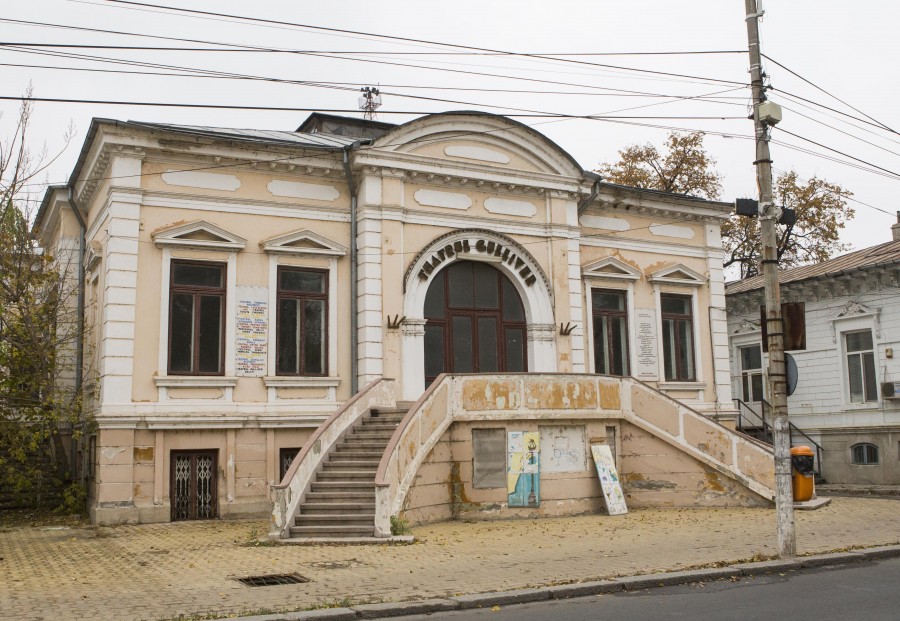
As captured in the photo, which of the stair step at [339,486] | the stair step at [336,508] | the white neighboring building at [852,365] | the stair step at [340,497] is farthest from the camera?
the white neighboring building at [852,365]

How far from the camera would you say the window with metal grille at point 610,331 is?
22672 millimetres

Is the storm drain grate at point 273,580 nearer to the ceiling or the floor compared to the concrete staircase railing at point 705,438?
nearer to the floor

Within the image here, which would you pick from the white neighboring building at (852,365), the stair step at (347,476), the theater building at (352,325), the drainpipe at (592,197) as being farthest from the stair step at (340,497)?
the white neighboring building at (852,365)

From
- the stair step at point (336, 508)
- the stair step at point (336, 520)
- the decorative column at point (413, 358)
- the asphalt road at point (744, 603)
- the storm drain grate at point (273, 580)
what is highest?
the decorative column at point (413, 358)

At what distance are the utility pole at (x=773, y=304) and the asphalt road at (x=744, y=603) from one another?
128 centimetres

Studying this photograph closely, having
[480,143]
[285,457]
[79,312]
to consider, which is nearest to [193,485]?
[285,457]

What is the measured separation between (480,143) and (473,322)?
13.6ft

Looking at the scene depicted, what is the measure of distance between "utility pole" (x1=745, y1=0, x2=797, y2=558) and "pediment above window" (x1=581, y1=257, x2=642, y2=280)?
30.4ft

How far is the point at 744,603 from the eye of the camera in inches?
361

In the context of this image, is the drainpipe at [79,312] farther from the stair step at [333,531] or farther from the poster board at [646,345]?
the poster board at [646,345]

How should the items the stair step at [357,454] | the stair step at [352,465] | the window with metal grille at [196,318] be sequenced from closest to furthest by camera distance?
the stair step at [352,465] < the stair step at [357,454] < the window with metal grille at [196,318]

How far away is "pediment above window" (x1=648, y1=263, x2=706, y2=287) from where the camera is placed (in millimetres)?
23406

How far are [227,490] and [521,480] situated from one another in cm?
581

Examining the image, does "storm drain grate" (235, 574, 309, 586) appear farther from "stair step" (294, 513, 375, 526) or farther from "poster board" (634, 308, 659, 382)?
"poster board" (634, 308, 659, 382)
